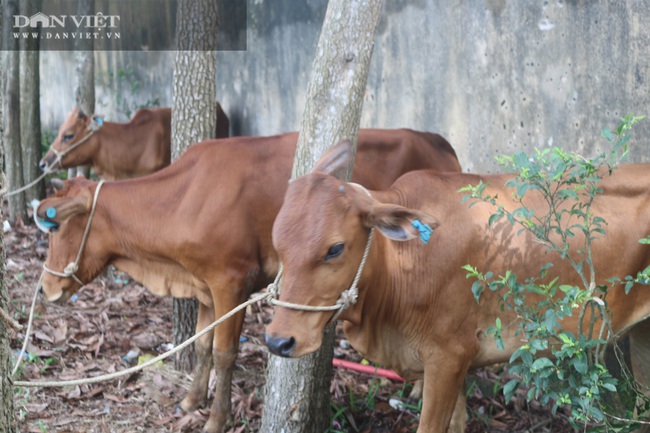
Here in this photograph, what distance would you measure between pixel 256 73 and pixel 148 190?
4236 mm

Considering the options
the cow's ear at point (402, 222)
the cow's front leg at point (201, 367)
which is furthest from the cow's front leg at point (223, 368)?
the cow's ear at point (402, 222)

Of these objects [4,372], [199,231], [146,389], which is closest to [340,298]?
[4,372]

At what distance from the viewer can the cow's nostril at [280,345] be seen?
140 inches

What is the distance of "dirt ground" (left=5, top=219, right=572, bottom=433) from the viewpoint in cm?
538

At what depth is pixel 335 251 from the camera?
368cm

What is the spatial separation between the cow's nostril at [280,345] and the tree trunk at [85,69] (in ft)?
21.4

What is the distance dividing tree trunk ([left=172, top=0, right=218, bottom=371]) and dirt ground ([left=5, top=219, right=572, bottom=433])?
13.2 inches

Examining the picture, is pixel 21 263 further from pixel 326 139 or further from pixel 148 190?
pixel 326 139

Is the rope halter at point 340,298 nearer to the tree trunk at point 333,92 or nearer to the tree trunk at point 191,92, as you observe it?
the tree trunk at point 333,92

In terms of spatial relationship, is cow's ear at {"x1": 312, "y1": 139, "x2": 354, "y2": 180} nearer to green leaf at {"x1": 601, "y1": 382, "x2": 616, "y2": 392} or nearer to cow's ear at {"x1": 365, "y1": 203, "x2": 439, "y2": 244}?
cow's ear at {"x1": 365, "y1": 203, "x2": 439, "y2": 244}

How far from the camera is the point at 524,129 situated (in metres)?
6.17

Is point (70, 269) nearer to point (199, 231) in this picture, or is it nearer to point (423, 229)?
point (199, 231)

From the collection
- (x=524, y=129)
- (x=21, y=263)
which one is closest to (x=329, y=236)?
(x=524, y=129)

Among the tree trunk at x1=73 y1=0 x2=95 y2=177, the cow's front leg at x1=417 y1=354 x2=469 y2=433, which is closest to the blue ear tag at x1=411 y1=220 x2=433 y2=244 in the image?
the cow's front leg at x1=417 y1=354 x2=469 y2=433
